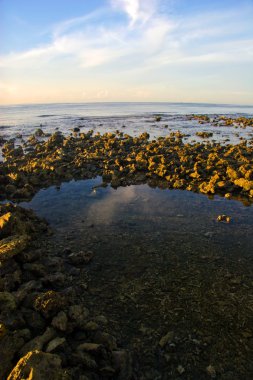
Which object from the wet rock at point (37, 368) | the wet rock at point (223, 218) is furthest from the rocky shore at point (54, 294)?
the wet rock at point (223, 218)

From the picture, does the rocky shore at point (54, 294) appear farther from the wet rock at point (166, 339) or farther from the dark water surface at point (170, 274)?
the dark water surface at point (170, 274)

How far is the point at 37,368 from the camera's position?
5.80 meters

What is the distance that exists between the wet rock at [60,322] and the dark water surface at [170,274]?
1.70m

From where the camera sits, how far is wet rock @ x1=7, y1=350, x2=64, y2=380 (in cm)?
574

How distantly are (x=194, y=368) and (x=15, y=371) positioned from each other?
4.49 metres

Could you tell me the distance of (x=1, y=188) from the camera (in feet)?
69.2

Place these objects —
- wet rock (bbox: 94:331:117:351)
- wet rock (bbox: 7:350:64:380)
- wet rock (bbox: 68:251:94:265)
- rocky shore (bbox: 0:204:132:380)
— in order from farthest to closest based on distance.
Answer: wet rock (bbox: 68:251:94:265) → wet rock (bbox: 94:331:117:351) → rocky shore (bbox: 0:204:132:380) → wet rock (bbox: 7:350:64:380)

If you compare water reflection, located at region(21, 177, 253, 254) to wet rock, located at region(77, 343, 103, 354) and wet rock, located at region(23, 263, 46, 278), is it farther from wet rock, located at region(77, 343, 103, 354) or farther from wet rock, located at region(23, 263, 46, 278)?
wet rock, located at region(77, 343, 103, 354)

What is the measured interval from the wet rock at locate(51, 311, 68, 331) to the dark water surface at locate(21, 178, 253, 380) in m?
1.70

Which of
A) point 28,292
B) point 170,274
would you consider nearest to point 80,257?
point 28,292

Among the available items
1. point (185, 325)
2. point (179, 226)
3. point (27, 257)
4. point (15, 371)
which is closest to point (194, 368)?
point (185, 325)

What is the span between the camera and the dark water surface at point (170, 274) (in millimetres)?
7938

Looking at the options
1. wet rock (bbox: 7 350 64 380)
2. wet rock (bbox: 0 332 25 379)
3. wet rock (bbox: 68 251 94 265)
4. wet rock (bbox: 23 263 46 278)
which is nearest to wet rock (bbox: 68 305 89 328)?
wet rock (bbox: 0 332 25 379)

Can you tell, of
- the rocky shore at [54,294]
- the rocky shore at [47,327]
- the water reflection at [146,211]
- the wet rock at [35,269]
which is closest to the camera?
the rocky shore at [47,327]
